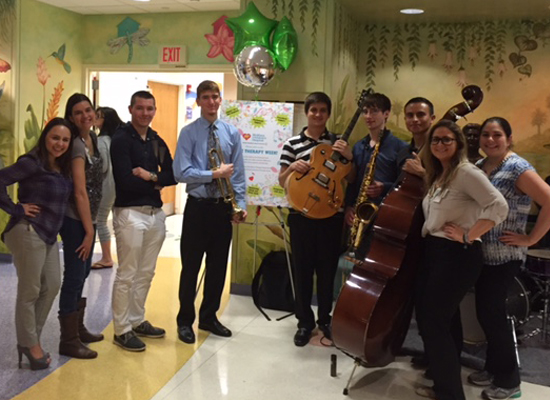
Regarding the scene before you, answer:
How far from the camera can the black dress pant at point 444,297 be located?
101 inches

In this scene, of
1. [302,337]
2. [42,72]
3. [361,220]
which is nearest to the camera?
[361,220]

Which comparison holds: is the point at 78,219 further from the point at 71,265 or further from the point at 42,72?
the point at 42,72

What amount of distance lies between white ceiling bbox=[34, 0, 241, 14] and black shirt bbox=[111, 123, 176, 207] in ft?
8.28

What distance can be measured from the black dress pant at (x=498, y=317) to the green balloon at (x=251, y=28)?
90.8 inches

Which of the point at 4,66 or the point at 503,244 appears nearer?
the point at 503,244

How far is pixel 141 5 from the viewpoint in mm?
5578

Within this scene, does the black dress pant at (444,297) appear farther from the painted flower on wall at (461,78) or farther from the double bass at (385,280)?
the painted flower on wall at (461,78)

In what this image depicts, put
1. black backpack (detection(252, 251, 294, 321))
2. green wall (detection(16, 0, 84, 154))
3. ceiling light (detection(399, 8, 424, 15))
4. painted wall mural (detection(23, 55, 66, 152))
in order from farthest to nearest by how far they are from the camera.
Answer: painted wall mural (detection(23, 55, 66, 152)) → green wall (detection(16, 0, 84, 154)) → ceiling light (detection(399, 8, 424, 15)) → black backpack (detection(252, 251, 294, 321))

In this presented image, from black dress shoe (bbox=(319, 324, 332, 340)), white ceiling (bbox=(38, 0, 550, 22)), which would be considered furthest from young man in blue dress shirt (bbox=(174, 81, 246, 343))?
white ceiling (bbox=(38, 0, 550, 22))

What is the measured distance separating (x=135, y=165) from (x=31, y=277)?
2.77 feet

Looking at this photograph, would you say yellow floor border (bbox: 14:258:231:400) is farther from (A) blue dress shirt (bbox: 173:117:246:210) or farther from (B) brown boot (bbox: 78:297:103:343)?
(A) blue dress shirt (bbox: 173:117:246:210)

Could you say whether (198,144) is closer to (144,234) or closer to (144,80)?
(144,234)

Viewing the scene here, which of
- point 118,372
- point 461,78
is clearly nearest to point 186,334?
point 118,372

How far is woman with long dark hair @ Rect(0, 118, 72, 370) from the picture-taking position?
2.85 metres
